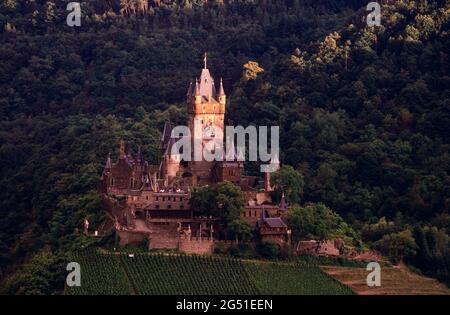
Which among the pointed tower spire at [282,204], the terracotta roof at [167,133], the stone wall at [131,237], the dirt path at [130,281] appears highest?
the terracotta roof at [167,133]

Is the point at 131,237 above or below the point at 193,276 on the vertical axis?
above

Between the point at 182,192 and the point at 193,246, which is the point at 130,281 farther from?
the point at 182,192

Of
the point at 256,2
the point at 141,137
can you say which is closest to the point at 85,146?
the point at 141,137

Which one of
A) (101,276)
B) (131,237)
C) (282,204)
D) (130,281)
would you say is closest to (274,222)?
(282,204)

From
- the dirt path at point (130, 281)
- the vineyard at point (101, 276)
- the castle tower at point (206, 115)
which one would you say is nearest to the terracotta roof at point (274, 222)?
the castle tower at point (206, 115)

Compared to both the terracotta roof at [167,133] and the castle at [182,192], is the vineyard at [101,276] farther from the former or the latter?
the terracotta roof at [167,133]

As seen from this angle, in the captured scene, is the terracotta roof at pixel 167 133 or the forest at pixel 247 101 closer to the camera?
the terracotta roof at pixel 167 133

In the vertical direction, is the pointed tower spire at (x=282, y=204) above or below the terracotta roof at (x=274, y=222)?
above
